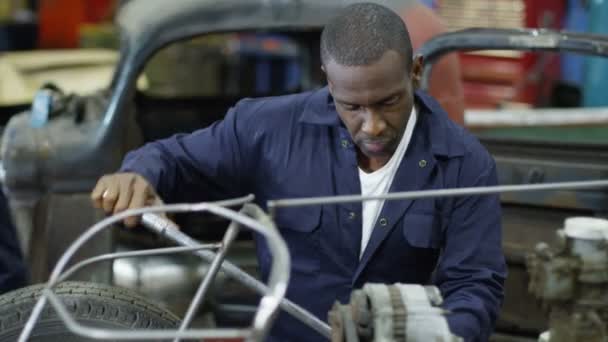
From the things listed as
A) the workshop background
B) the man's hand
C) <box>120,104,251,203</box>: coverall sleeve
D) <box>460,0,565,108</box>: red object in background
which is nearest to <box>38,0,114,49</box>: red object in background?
the workshop background

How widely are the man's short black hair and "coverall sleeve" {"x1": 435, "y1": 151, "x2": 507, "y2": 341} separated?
33cm

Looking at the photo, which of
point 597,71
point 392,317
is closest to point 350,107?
point 392,317

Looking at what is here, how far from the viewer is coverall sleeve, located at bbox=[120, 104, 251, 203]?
249 centimetres

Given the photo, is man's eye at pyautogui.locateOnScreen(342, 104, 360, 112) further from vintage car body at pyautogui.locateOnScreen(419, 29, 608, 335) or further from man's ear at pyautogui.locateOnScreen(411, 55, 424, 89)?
vintage car body at pyautogui.locateOnScreen(419, 29, 608, 335)

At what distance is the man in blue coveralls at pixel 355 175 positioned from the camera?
216 cm

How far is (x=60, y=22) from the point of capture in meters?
10.3

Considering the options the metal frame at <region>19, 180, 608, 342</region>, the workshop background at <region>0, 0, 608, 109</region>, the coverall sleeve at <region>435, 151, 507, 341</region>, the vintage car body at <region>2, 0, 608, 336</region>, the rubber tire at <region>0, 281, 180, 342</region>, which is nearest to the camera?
the metal frame at <region>19, 180, 608, 342</region>

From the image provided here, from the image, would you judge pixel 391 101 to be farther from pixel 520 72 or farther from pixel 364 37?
pixel 520 72

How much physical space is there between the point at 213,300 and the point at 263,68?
4.77 metres

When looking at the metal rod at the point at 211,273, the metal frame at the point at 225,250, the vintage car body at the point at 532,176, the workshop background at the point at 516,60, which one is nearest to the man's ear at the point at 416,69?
the metal frame at the point at 225,250

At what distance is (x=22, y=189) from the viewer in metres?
3.78

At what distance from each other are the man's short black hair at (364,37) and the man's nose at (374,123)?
11cm

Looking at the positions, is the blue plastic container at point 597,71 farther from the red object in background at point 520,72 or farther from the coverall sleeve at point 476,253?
the coverall sleeve at point 476,253

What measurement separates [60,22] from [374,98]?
8.71 meters
